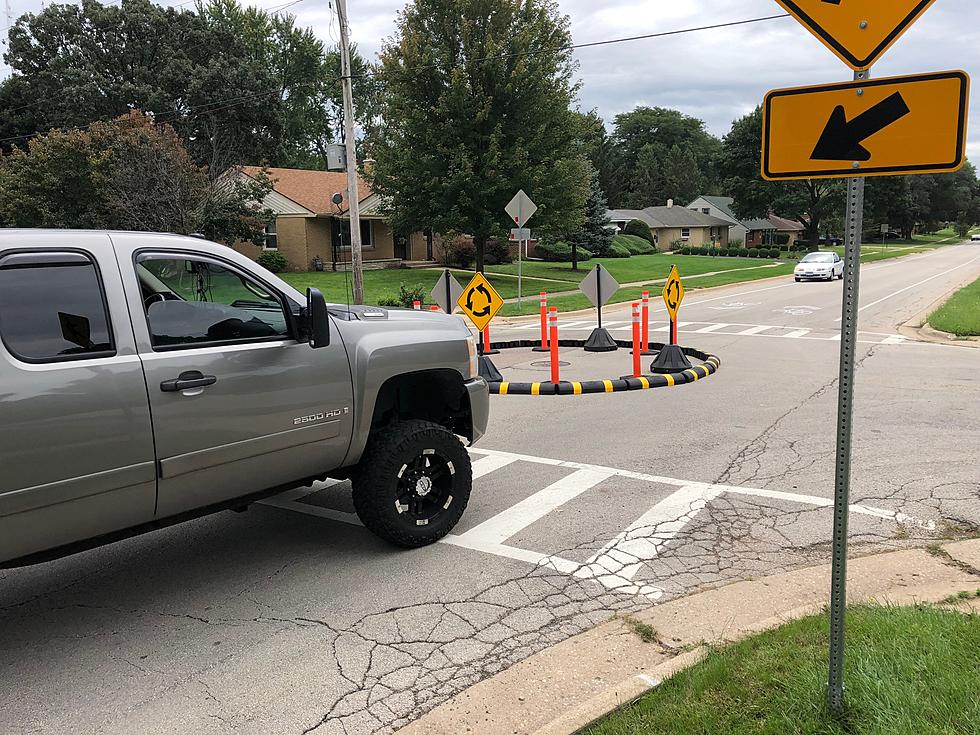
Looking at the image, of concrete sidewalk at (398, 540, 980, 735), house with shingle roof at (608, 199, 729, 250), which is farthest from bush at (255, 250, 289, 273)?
house with shingle roof at (608, 199, 729, 250)

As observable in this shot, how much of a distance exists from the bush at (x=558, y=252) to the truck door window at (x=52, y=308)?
1851 inches

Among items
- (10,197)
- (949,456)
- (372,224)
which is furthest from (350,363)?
(372,224)

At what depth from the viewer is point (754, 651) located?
12.0 ft

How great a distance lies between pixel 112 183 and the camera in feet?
86.1

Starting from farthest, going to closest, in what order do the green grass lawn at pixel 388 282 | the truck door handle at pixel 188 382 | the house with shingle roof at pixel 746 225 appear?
the house with shingle roof at pixel 746 225, the green grass lawn at pixel 388 282, the truck door handle at pixel 188 382

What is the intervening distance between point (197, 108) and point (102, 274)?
44137 millimetres

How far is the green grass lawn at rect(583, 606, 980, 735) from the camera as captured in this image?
9.96ft

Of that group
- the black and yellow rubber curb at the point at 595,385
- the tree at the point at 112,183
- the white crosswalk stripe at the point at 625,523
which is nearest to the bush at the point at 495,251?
the tree at the point at 112,183

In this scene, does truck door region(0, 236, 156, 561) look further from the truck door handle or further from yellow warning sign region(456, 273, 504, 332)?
yellow warning sign region(456, 273, 504, 332)

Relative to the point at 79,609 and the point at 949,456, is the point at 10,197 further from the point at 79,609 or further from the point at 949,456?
the point at 949,456

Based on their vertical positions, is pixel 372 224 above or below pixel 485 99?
below

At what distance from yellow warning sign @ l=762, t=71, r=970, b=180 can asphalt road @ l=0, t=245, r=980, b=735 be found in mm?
2631

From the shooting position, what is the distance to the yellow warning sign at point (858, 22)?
2.70 m

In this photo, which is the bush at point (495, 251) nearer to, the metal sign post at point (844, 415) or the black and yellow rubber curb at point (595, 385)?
the black and yellow rubber curb at point (595, 385)
